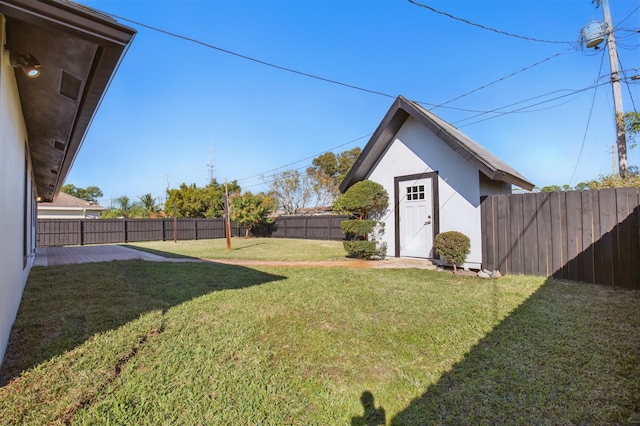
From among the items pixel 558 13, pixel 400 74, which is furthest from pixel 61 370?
pixel 558 13

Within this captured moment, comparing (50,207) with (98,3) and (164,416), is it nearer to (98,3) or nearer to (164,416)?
(98,3)

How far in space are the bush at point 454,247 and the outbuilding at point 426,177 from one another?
0.45m

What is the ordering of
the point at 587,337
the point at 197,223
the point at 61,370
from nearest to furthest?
1. the point at 61,370
2. the point at 587,337
3. the point at 197,223

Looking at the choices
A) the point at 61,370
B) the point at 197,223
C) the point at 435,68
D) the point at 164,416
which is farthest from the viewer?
the point at 197,223

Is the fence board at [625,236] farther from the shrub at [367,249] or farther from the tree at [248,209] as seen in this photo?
the tree at [248,209]

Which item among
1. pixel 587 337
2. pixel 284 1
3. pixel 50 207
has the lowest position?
pixel 587 337

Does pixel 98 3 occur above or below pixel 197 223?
above

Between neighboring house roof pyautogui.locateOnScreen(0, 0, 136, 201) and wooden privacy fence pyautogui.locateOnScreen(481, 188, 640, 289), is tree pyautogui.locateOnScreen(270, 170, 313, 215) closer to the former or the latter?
wooden privacy fence pyautogui.locateOnScreen(481, 188, 640, 289)

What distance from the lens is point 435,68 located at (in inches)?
491

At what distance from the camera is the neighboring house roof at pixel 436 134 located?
7.18m

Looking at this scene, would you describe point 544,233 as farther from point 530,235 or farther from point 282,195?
point 282,195

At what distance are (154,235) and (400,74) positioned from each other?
18.4 metres

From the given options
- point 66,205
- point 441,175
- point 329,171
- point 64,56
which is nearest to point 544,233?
point 441,175

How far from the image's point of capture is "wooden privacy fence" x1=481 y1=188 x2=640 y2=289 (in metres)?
5.29
